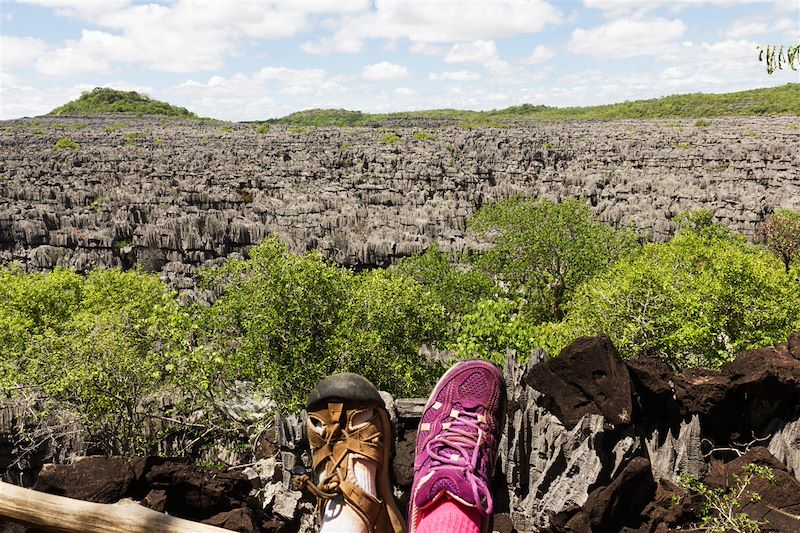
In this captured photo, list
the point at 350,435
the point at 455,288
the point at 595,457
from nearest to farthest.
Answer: the point at 350,435, the point at 595,457, the point at 455,288

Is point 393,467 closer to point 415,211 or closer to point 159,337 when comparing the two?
point 159,337

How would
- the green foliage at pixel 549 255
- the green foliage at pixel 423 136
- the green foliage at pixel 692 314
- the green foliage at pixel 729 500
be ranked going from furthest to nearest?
the green foliage at pixel 423 136, the green foliage at pixel 549 255, the green foliage at pixel 692 314, the green foliage at pixel 729 500

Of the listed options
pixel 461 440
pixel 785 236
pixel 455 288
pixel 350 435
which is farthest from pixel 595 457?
pixel 785 236

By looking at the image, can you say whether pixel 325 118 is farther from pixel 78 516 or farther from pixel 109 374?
pixel 78 516

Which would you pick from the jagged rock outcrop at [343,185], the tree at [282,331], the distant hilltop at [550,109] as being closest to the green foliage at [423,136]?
the jagged rock outcrop at [343,185]

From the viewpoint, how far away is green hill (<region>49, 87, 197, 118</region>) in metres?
154

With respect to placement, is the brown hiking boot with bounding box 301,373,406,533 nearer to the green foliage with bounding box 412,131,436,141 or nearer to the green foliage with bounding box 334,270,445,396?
the green foliage with bounding box 334,270,445,396

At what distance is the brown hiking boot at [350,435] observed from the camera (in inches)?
167

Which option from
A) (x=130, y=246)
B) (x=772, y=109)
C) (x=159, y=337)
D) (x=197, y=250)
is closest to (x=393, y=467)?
(x=159, y=337)

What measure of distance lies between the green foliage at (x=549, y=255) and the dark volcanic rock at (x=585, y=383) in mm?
17520

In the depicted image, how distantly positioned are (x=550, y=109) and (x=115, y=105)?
133 metres

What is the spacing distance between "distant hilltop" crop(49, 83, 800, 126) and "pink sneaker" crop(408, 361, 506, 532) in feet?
434

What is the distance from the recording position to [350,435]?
14.4 feet

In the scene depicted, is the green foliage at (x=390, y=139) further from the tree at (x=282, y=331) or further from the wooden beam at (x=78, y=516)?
the wooden beam at (x=78, y=516)
